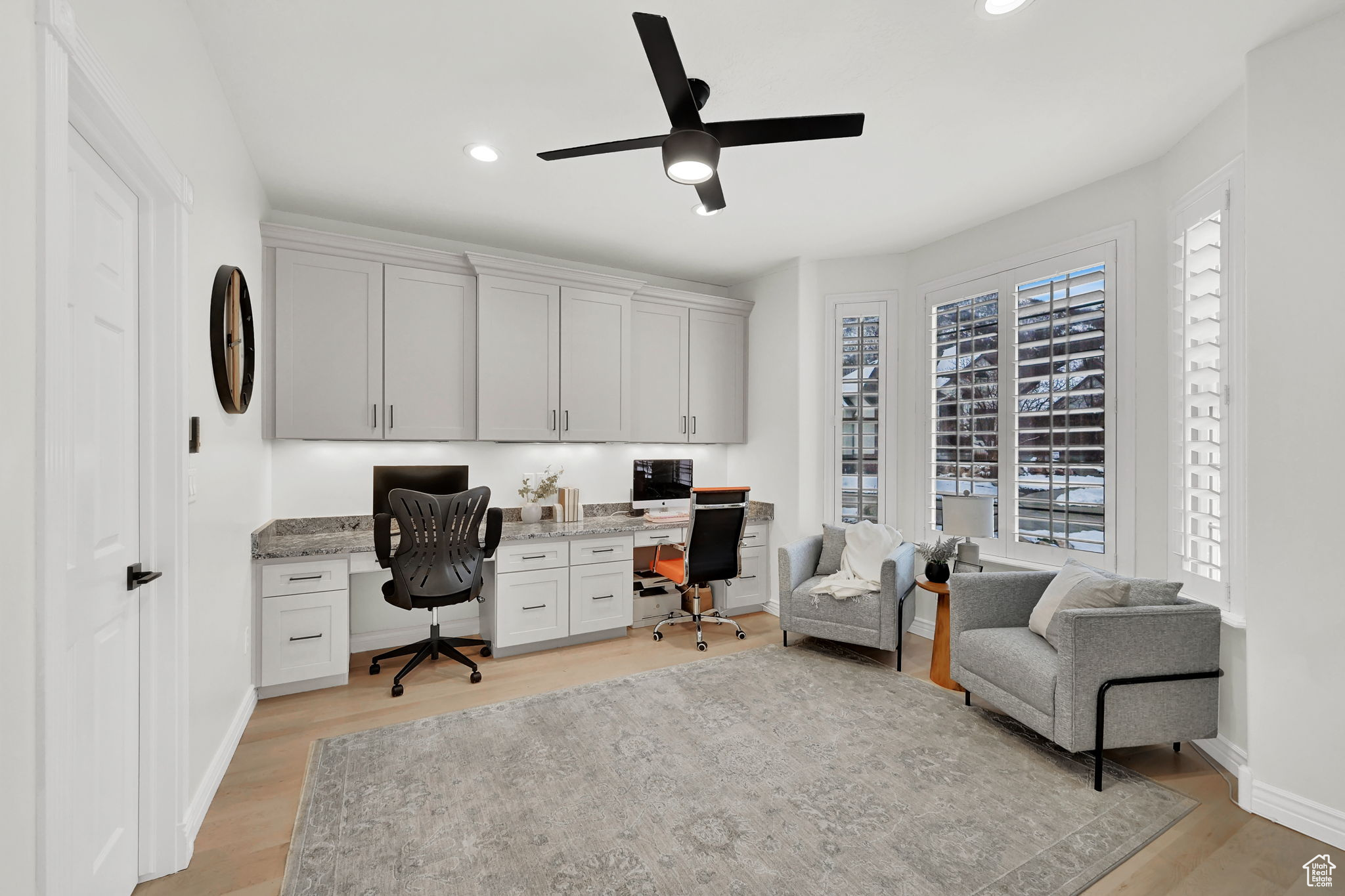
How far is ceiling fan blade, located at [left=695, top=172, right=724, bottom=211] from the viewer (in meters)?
2.34

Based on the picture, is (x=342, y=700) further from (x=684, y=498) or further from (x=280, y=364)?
(x=684, y=498)

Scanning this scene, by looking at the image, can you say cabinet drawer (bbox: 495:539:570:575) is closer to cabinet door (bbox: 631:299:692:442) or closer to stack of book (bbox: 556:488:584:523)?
stack of book (bbox: 556:488:584:523)

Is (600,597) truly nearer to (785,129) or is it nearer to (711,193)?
(711,193)

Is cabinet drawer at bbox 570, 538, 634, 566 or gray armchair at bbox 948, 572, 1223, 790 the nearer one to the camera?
gray armchair at bbox 948, 572, 1223, 790

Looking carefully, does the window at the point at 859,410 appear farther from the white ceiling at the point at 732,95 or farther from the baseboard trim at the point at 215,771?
the baseboard trim at the point at 215,771

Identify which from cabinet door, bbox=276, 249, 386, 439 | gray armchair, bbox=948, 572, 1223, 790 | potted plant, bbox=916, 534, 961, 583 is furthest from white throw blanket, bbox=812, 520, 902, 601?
cabinet door, bbox=276, 249, 386, 439

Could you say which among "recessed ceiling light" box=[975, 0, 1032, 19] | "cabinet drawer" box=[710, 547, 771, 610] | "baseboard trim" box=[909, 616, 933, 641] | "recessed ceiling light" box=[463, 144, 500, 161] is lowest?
"baseboard trim" box=[909, 616, 933, 641]

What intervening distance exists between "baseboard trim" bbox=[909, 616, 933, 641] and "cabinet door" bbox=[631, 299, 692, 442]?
2.22 meters

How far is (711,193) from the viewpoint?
2467 mm

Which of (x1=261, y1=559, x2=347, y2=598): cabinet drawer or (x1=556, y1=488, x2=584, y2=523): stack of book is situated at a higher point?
(x1=556, y1=488, x2=584, y2=523): stack of book

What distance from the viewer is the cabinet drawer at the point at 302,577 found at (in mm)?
3191

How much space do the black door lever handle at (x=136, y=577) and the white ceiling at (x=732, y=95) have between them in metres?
1.86

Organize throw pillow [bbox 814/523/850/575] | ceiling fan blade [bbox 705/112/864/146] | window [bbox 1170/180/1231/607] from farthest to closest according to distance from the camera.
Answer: throw pillow [bbox 814/523/850/575], window [bbox 1170/180/1231/607], ceiling fan blade [bbox 705/112/864/146]

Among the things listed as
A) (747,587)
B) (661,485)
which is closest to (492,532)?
(661,485)
